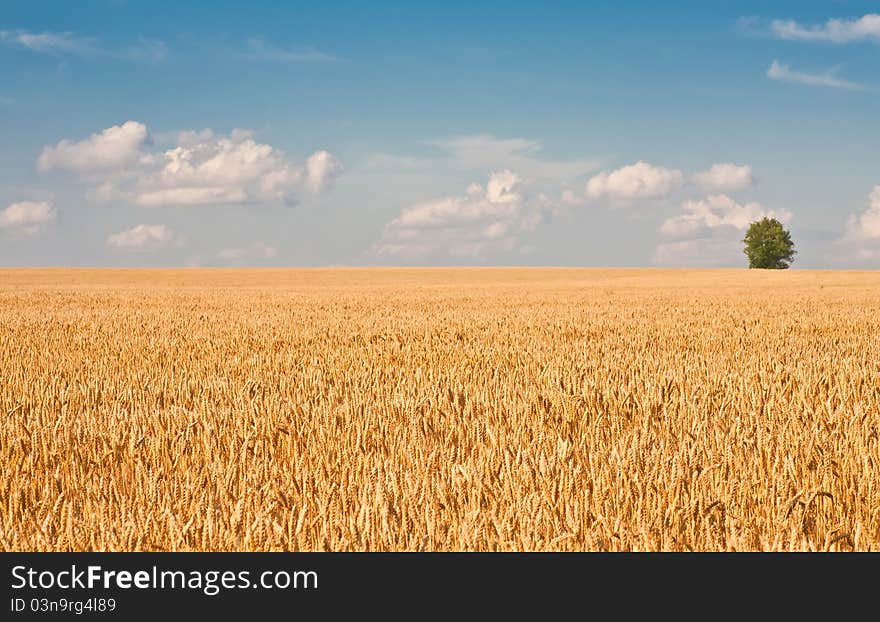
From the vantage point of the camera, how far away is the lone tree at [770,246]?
98.6 metres

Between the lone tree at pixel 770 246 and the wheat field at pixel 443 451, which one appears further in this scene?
the lone tree at pixel 770 246

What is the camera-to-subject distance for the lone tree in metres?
98.6

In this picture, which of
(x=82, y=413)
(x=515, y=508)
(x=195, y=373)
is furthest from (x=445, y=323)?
(x=515, y=508)

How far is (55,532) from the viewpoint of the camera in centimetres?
346

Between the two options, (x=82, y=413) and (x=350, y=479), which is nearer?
(x=350, y=479)

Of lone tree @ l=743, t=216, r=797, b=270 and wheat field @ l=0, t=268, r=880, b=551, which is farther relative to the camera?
lone tree @ l=743, t=216, r=797, b=270

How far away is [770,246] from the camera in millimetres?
98625

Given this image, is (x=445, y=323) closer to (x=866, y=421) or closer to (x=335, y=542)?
(x=866, y=421)

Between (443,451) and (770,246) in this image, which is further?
(770,246)
